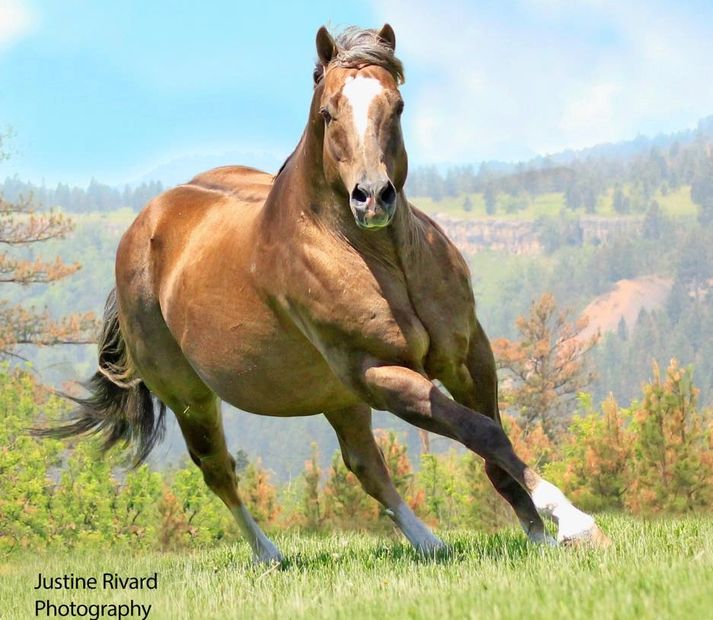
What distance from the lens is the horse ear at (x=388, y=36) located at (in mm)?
5984

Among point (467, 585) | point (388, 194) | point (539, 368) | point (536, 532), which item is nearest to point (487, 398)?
point (536, 532)

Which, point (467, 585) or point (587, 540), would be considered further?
point (587, 540)

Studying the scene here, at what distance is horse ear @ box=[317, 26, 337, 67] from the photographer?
19.2 feet

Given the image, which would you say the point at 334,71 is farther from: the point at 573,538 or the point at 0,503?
the point at 0,503

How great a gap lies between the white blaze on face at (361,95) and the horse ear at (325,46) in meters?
0.37

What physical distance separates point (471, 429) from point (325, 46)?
7.40ft

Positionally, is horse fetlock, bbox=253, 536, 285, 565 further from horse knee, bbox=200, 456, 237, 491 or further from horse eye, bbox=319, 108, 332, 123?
horse eye, bbox=319, 108, 332, 123

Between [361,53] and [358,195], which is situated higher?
[361,53]

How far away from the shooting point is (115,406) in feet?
30.7

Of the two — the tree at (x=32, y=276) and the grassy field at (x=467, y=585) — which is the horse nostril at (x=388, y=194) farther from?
the tree at (x=32, y=276)

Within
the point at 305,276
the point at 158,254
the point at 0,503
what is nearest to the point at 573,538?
the point at 305,276

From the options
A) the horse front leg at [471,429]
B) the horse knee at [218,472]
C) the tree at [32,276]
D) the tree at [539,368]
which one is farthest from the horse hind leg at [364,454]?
the tree at [539,368]

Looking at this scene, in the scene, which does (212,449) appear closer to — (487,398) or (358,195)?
(487,398)

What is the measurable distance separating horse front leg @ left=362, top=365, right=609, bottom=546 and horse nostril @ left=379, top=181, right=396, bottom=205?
3.04ft
